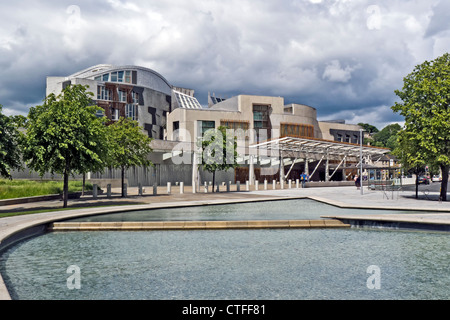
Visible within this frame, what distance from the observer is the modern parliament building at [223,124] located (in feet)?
168

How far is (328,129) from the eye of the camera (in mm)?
81875

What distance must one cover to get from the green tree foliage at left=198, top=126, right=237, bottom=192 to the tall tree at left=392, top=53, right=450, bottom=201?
1532 cm

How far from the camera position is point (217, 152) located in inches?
1383

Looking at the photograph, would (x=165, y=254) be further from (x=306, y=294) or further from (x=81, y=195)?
(x=81, y=195)

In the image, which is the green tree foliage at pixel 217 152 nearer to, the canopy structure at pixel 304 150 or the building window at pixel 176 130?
the canopy structure at pixel 304 150

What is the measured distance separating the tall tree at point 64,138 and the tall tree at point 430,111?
61.9 ft

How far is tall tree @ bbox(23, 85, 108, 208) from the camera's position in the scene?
1898cm

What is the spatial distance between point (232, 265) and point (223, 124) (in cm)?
5644

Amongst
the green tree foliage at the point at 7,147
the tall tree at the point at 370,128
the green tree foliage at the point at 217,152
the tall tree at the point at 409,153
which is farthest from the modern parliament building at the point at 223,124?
→ the tall tree at the point at 370,128

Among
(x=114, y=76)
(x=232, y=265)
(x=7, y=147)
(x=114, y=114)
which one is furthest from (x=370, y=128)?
(x=232, y=265)

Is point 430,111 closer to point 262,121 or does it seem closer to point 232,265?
point 232,265

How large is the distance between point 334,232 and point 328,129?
7212 cm

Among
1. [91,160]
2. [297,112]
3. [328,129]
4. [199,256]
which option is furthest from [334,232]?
[328,129]
